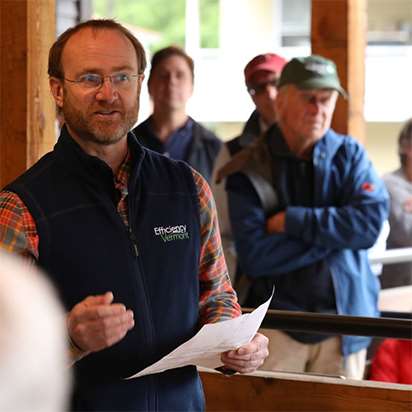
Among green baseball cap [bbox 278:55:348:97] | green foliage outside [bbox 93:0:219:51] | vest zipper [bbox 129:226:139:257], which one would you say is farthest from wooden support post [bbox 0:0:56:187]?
green foliage outside [bbox 93:0:219:51]

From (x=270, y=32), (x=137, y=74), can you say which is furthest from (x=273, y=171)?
(x=270, y=32)

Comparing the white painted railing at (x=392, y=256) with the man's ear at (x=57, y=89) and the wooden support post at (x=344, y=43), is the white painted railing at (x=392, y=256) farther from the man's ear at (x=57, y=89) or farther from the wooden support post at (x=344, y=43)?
the man's ear at (x=57, y=89)

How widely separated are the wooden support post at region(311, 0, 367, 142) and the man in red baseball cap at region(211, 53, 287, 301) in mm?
195

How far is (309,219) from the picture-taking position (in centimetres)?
315

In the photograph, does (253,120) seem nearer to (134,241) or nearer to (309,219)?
(309,219)

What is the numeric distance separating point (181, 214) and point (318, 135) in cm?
159

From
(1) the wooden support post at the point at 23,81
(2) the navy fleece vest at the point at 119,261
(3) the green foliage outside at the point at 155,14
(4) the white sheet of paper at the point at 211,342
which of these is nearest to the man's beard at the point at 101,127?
(2) the navy fleece vest at the point at 119,261

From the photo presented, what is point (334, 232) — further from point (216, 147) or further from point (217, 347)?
point (217, 347)

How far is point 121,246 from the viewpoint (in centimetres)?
159

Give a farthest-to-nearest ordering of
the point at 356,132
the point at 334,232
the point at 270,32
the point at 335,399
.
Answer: the point at 270,32, the point at 356,132, the point at 334,232, the point at 335,399

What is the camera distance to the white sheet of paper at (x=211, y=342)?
151 centimetres

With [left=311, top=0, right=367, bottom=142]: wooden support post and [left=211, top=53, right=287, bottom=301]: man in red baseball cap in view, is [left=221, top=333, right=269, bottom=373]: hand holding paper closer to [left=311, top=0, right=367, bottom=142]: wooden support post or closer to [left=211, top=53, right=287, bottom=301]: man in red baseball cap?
[left=211, top=53, right=287, bottom=301]: man in red baseball cap

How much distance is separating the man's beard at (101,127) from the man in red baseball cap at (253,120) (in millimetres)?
1722

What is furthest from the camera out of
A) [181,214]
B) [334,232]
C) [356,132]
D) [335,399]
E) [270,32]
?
[270,32]
